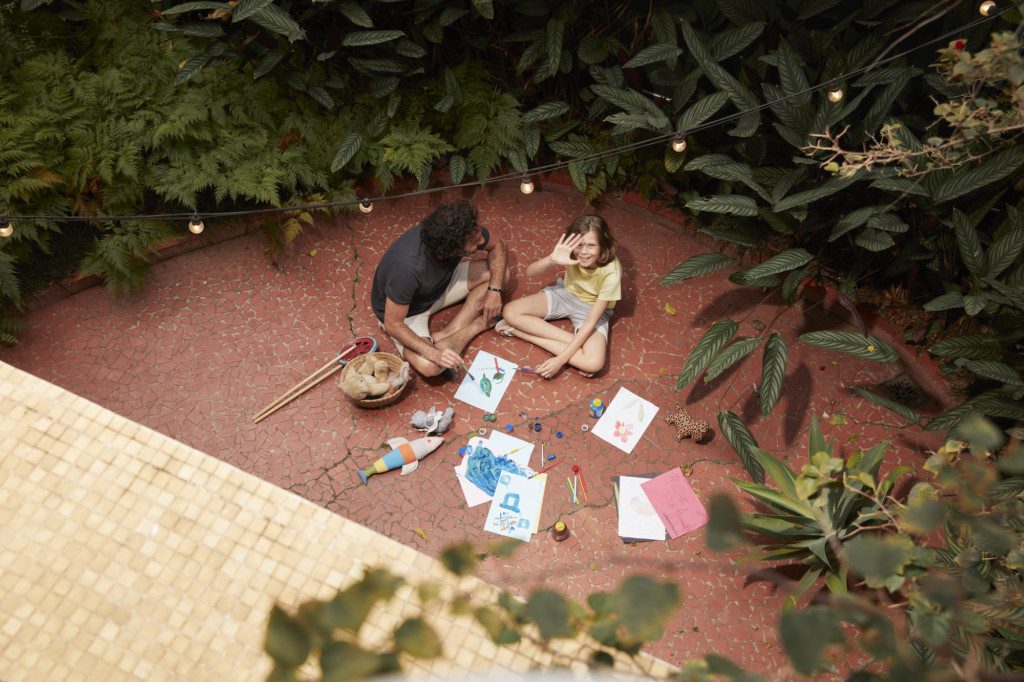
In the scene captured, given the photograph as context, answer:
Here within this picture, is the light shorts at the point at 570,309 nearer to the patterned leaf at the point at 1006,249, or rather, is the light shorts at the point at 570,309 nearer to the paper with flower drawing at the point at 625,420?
the paper with flower drawing at the point at 625,420

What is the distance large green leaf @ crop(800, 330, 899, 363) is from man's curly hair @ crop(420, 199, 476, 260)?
1727 millimetres

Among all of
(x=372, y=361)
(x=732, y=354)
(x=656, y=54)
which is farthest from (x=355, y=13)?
(x=732, y=354)

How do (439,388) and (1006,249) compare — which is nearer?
(1006,249)

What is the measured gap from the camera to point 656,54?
11.9 ft

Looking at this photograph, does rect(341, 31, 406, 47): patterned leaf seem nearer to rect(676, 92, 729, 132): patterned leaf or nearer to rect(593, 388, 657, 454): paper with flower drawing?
rect(676, 92, 729, 132): patterned leaf

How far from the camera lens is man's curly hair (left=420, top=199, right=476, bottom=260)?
325cm

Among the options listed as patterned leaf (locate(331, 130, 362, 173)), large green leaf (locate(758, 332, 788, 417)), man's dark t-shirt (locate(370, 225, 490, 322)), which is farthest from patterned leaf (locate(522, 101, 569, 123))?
large green leaf (locate(758, 332, 788, 417))

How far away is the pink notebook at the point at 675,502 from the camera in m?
3.38

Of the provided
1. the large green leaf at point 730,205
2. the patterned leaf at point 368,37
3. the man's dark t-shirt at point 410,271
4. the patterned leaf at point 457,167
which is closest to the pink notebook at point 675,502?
the large green leaf at point 730,205

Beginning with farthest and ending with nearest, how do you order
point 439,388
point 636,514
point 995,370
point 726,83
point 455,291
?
point 455,291, point 439,388, point 726,83, point 636,514, point 995,370

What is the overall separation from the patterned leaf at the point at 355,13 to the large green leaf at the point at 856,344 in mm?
2758

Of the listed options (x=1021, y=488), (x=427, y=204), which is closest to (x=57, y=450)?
(x=427, y=204)

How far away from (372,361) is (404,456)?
520 mm

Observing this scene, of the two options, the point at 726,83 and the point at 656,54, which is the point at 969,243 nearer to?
the point at 726,83
